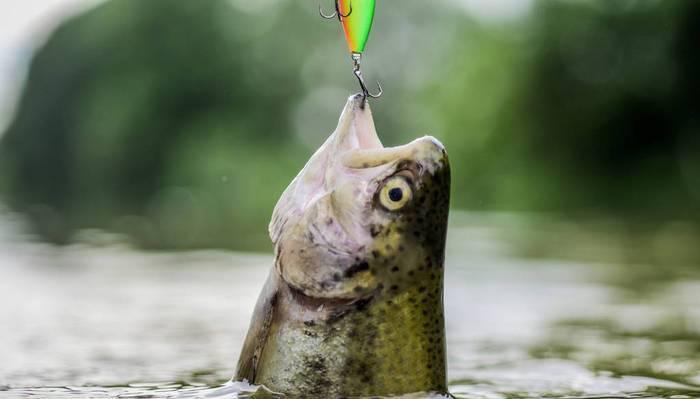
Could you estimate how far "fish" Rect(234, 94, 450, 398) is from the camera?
4172 mm

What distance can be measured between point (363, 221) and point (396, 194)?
0.50 feet

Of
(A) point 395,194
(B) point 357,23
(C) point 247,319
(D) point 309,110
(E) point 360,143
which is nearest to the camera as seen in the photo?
(A) point 395,194

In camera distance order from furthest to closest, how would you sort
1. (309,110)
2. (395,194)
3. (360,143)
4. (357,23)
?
(309,110) → (357,23) → (360,143) → (395,194)

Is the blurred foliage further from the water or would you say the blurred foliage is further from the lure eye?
the lure eye

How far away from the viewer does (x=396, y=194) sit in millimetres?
4176

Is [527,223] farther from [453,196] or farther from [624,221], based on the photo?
[453,196]

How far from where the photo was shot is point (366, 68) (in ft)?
175

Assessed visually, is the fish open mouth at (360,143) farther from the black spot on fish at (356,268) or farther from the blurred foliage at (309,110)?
the blurred foliage at (309,110)

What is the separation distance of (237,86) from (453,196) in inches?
576

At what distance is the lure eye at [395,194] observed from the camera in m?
4.16

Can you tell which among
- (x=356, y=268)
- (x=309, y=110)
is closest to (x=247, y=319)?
(x=356, y=268)

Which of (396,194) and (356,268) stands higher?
(396,194)

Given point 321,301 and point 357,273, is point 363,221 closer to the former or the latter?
point 357,273

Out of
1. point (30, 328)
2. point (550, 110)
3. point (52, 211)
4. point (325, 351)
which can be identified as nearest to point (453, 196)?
point (550, 110)
